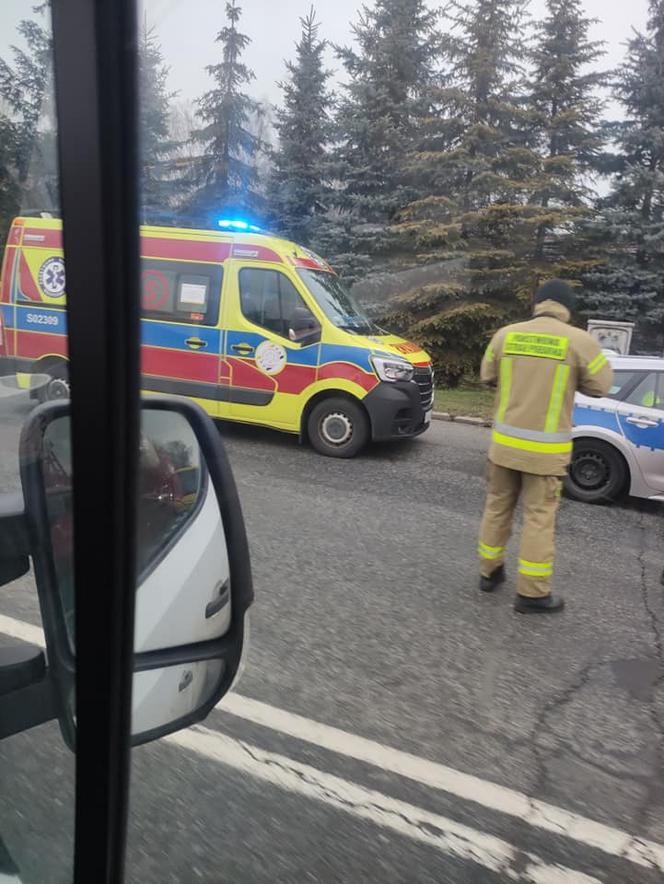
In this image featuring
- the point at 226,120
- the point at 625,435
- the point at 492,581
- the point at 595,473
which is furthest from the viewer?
the point at 595,473

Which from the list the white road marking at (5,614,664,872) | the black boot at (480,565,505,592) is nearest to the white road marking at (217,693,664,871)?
the white road marking at (5,614,664,872)

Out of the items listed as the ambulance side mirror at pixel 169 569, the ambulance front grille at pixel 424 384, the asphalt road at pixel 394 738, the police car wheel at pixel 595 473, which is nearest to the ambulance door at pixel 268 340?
the ambulance front grille at pixel 424 384

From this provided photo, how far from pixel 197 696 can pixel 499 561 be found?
3.08 meters

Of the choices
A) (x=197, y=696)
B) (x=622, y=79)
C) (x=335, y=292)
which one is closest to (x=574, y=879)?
(x=197, y=696)

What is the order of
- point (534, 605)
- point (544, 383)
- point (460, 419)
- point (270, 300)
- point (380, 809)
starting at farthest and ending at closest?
point (460, 419), point (270, 300), point (534, 605), point (544, 383), point (380, 809)

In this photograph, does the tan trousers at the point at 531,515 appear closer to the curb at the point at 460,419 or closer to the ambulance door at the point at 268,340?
the ambulance door at the point at 268,340

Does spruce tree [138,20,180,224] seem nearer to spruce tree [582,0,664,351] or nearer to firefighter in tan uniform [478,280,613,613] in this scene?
firefighter in tan uniform [478,280,613,613]

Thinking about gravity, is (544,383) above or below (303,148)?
below

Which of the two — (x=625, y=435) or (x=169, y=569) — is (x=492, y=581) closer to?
(x=625, y=435)

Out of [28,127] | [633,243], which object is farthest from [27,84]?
[633,243]

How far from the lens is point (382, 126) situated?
370 inches

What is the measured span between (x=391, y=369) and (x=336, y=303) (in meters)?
0.99

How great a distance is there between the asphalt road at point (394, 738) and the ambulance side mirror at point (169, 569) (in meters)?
0.07

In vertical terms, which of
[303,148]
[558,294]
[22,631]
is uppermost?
[303,148]
